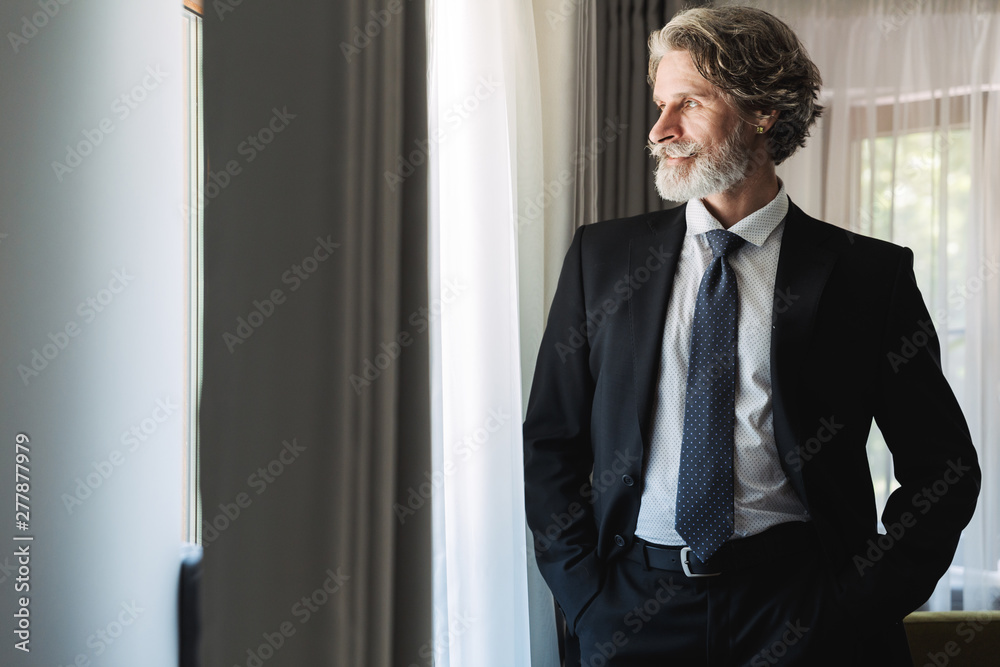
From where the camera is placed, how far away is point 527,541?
225 cm

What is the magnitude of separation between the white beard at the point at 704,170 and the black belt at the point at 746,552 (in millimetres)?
658

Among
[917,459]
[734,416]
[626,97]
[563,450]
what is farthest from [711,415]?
[626,97]

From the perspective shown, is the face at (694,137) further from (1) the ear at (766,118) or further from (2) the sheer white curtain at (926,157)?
(2) the sheer white curtain at (926,157)

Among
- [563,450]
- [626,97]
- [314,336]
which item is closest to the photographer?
[314,336]

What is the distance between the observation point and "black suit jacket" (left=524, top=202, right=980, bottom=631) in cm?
144

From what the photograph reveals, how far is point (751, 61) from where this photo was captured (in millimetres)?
1624

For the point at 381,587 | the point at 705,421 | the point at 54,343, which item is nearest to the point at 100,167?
the point at 54,343

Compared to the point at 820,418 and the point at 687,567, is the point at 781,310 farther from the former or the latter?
the point at 687,567

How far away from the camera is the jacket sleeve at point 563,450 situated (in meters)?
1.56

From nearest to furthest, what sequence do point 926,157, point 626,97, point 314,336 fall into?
point 314,336 < point 626,97 < point 926,157

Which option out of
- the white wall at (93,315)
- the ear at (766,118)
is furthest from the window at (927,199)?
the white wall at (93,315)

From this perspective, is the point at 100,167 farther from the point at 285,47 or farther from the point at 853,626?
the point at 853,626

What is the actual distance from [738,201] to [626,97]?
4.66ft

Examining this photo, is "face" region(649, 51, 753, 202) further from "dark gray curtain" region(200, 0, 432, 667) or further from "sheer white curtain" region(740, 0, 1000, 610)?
"sheer white curtain" region(740, 0, 1000, 610)
